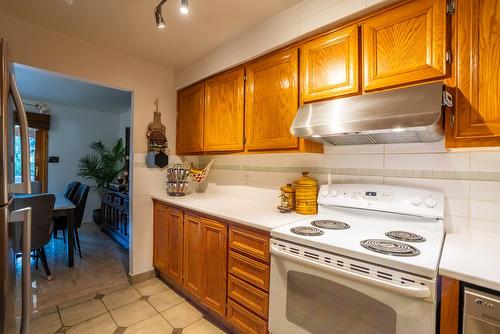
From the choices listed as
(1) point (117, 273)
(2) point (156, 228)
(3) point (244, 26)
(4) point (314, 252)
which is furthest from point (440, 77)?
(1) point (117, 273)

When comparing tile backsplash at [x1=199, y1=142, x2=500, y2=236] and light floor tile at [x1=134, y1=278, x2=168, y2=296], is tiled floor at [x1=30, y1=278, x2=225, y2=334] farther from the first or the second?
tile backsplash at [x1=199, y1=142, x2=500, y2=236]

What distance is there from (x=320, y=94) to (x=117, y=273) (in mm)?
2751

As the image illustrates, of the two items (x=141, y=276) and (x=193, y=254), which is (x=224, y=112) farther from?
(x=141, y=276)

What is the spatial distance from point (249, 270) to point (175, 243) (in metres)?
0.97

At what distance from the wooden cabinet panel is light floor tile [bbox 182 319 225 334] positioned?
4.64 ft

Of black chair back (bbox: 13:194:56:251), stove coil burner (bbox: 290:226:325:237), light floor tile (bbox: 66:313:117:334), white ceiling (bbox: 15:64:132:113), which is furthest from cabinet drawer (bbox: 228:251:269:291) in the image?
white ceiling (bbox: 15:64:132:113)

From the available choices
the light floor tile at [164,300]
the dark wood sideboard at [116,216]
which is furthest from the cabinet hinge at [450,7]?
the dark wood sideboard at [116,216]

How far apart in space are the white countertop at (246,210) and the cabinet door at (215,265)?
0.11 m

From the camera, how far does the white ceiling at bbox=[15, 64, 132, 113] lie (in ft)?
10.1

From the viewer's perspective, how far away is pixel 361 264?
1.03m

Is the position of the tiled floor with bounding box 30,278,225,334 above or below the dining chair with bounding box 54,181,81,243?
below

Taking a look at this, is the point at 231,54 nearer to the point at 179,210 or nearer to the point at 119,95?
the point at 179,210

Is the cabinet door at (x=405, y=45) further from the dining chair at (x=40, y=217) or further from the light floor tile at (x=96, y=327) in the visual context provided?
the dining chair at (x=40, y=217)

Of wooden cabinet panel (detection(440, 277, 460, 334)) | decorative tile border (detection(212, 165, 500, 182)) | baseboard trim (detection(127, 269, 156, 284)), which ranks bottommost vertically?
baseboard trim (detection(127, 269, 156, 284))
